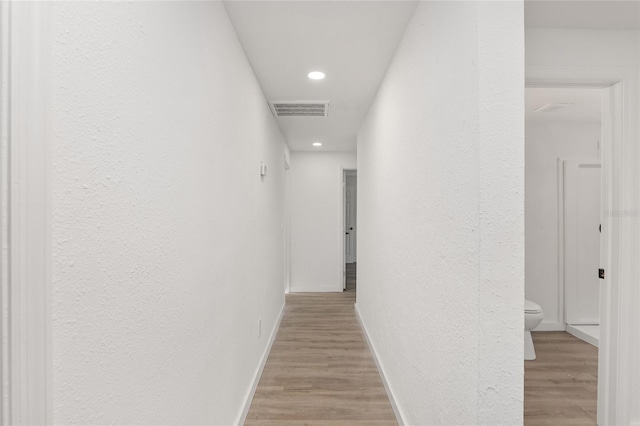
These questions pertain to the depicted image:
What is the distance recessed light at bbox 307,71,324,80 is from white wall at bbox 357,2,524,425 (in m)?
0.72

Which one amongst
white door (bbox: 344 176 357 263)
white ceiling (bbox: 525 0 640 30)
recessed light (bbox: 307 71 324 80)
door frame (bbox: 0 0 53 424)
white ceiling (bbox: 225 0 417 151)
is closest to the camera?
door frame (bbox: 0 0 53 424)

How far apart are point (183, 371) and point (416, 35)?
1890 millimetres

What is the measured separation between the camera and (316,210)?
6012 millimetres

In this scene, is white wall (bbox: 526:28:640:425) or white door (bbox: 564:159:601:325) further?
white door (bbox: 564:159:601:325)

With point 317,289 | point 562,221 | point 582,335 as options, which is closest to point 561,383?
point 582,335

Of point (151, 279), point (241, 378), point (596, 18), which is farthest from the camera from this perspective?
point (241, 378)

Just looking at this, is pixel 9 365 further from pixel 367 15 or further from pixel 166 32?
pixel 367 15

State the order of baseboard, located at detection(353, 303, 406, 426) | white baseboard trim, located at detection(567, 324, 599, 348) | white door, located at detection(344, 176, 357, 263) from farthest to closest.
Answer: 1. white door, located at detection(344, 176, 357, 263)
2. white baseboard trim, located at detection(567, 324, 599, 348)
3. baseboard, located at detection(353, 303, 406, 426)

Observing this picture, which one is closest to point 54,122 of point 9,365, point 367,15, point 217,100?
point 9,365

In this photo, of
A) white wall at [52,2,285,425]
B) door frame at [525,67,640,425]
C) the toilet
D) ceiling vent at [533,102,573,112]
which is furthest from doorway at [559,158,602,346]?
white wall at [52,2,285,425]

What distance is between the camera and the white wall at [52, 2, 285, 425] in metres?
0.69

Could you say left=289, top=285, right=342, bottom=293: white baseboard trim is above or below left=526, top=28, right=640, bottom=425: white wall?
below

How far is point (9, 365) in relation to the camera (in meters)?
0.55

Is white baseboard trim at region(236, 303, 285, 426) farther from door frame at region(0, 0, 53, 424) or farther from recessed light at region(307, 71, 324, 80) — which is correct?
recessed light at region(307, 71, 324, 80)
